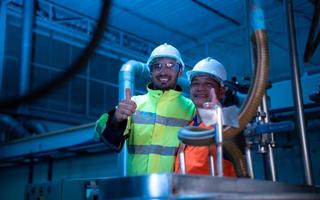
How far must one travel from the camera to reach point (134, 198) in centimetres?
64

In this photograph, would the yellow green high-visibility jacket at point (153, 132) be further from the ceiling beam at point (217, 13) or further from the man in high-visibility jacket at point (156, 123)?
the ceiling beam at point (217, 13)

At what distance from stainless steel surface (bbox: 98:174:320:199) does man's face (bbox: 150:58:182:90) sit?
91 cm

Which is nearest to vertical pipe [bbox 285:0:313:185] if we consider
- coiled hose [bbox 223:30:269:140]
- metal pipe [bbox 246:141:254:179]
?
metal pipe [bbox 246:141:254:179]

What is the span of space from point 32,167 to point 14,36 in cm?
156

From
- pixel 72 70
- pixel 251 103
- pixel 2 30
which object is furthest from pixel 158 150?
pixel 2 30

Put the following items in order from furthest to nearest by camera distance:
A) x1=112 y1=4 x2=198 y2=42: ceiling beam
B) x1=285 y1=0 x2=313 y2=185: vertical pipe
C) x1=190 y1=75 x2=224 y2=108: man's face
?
1. x1=112 y1=4 x2=198 y2=42: ceiling beam
2. x1=190 y1=75 x2=224 y2=108: man's face
3. x1=285 y1=0 x2=313 y2=185: vertical pipe

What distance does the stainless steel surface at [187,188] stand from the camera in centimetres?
60

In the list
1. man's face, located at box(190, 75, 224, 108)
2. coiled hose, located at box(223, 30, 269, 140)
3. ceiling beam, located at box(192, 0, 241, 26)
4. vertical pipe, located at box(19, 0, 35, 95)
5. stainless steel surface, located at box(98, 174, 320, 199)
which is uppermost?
ceiling beam, located at box(192, 0, 241, 26)

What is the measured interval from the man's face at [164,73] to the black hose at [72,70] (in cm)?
48

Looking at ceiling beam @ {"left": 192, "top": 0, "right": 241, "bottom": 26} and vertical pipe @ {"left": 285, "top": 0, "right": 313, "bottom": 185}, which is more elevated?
ceiling beam @ {"left": 192, "top": 0, "right": 241, "bottom": 26}

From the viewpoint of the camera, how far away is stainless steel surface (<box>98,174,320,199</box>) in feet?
1.98

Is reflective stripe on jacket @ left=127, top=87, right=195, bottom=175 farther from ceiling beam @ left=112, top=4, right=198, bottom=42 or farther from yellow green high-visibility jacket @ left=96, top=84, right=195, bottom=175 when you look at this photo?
ceiling beam @ left=112, top=4, right=198, bottom=42

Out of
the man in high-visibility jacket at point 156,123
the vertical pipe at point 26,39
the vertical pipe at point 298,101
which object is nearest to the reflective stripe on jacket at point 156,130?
the man in high-visibility jacket at point 156,123

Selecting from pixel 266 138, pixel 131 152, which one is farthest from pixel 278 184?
pixel 131 152
